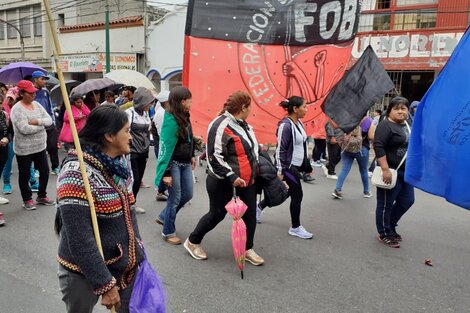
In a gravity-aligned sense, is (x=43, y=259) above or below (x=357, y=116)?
below

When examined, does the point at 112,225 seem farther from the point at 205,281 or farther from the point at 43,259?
the point at 43,259

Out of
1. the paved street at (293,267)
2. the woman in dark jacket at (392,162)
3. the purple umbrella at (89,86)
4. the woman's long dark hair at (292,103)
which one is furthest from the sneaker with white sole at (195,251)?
the purple umbrella at (89,86)

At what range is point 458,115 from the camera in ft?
8.80

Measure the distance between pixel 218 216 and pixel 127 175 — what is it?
6.56ft

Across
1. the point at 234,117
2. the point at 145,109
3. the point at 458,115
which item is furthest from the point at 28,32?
the point at 458,115

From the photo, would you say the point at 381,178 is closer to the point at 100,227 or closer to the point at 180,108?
the point at 180,108

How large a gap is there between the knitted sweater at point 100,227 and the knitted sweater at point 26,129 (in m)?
3.79

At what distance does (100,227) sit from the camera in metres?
1.98

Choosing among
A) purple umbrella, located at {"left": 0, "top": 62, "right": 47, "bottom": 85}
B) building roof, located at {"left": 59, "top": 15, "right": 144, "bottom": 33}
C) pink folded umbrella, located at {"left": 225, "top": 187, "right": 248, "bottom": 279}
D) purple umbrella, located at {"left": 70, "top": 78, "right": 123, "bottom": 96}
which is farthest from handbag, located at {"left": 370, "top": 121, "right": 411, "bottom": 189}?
building roof, located at {"left": 59, "top": 15, "right": 144, "bottom": 33}

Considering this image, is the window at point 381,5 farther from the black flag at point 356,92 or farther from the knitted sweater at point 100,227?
the knitted sweater at point 100,227

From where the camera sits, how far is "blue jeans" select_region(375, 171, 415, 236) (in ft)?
14.8

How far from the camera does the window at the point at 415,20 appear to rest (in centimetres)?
1386

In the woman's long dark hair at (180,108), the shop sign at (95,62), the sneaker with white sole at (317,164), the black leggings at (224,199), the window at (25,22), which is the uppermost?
the window at (25,22)

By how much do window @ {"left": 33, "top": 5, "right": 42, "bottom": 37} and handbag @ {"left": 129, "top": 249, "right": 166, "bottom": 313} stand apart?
27.6 m
